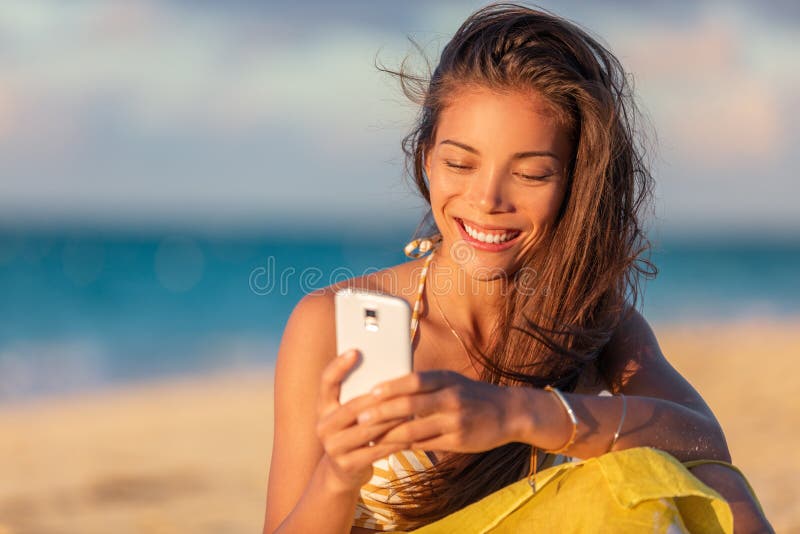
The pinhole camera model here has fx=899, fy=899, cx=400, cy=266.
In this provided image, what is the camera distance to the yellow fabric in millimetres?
2322

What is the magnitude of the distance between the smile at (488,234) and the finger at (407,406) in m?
1.05

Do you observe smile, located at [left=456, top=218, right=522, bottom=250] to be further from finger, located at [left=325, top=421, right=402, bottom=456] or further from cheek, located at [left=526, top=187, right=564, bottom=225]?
finger, located at [left=325, top=421, right=402, bottom=456]

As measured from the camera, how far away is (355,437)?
2104mm

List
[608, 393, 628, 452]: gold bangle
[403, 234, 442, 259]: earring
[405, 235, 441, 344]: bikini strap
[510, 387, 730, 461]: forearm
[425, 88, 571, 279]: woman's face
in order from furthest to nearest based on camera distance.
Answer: [403, 234, 442, 259]: earring < [405, 235, 441, 344]: bikini strap < [425, 88, 571, 279]: woman's face < [608, 393, 628, 452]: gold bangle < [510, 387, 730, 461]: forearm

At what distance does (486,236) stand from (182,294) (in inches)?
869

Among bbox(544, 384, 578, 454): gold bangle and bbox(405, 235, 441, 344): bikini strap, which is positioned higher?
bbox(405, 235, 441, 344): bikini strap

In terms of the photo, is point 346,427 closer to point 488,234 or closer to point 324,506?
point 324,506

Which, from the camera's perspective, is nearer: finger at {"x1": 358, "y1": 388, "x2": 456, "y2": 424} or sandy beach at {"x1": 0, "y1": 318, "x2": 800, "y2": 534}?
finger at {"x1": 358, "y1": 388, "x2": 456, "y2": 424}

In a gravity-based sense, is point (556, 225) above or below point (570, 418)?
above

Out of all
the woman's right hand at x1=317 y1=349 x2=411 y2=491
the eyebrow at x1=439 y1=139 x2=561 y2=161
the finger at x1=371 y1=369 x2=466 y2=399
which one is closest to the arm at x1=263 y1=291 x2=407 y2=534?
the woman's right hand at x1=317 y1=349 x2=411 y2=491

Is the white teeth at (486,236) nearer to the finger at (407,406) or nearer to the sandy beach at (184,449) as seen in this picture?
the finger at (407,406)

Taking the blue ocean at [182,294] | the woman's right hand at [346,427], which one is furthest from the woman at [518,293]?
the blue ocean at [182,294]

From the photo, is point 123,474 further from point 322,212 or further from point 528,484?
point 322,212

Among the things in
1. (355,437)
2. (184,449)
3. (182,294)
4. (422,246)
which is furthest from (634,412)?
(182,294)
